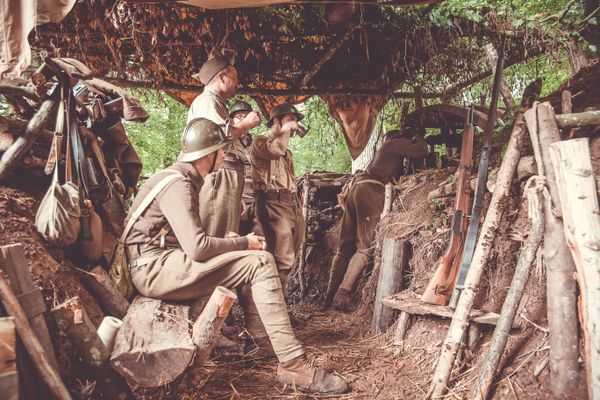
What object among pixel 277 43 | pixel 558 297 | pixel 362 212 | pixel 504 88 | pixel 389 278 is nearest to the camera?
pixel 558 297

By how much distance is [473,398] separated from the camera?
279cm

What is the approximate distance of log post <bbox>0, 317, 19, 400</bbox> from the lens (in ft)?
5.89

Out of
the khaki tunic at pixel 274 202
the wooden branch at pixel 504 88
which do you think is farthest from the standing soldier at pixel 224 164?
the wooden branch at pixel 504 88

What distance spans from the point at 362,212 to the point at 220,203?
2.58 meters

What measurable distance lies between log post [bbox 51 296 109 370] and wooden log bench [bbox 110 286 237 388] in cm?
11

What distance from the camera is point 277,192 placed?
4754 mm

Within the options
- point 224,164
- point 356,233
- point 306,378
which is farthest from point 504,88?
point 306,378

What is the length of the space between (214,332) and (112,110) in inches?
101

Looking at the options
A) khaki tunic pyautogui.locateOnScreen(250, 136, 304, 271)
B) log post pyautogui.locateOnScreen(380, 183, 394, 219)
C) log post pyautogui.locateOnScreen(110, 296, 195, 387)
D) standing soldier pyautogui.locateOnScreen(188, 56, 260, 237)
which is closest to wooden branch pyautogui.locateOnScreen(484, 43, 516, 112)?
log post pyautogui.locateOnScreen(380, 183, 394, 219)

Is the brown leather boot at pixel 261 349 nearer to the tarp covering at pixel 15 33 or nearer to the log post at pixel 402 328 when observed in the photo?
the log post at pixel 402 328

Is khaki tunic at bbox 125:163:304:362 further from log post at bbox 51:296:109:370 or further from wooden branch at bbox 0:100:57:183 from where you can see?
wooden branch at bbox 0:100:57:183

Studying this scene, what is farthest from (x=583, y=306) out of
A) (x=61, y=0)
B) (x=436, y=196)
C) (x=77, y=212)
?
(x=61, y=0)

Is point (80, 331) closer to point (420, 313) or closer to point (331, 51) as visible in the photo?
point (420, 313)

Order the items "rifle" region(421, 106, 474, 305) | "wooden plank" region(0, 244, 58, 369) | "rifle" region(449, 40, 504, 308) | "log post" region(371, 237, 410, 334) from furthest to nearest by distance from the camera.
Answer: "log post" region(371, 237, 410, 334) → "rifle" region(421, 106, 474, 305) → "rifle" region(449, 40, 504, 308) → "wooden plank" region(0, 244, 58, 369)
